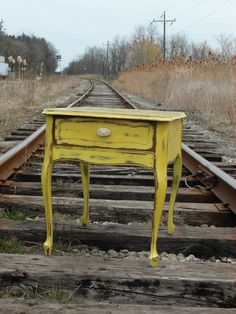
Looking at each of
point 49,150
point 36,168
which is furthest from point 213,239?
point 36,168

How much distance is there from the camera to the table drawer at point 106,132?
2572 millimetres

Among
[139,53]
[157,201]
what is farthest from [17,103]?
[139,53]

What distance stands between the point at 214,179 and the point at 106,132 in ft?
6.09

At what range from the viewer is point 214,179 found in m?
4.21

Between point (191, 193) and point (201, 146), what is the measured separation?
8.96 ft

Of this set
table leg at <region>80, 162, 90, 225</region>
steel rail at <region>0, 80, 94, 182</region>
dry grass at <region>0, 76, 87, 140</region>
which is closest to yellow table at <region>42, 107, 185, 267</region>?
table leg at <region>80, 162, 90, 225</region>

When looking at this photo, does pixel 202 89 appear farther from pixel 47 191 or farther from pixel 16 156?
pixel 47 191


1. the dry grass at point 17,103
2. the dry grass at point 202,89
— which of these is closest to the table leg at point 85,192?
the dry grass at point 17,103

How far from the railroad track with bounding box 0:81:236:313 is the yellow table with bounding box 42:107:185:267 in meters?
0.23

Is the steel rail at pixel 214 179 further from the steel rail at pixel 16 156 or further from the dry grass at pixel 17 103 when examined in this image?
the dry grass at pixel 17 103

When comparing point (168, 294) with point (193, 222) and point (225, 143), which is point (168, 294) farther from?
point (225, 143)

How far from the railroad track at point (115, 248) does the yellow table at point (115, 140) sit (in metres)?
0.23

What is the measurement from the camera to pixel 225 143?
771cm

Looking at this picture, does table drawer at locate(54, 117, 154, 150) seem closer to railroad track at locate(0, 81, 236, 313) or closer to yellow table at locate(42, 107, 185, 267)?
yellow table at locate(42, 107, 185, 267)
